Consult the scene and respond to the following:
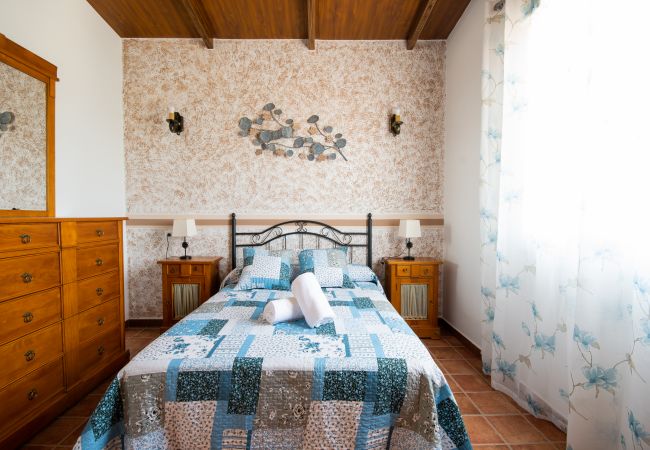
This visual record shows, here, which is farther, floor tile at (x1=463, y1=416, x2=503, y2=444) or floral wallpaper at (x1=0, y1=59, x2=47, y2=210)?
floral wallpaper at (x1=0, y1=59, x2=47, y2=210)

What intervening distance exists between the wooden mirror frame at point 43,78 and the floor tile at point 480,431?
3134 mm

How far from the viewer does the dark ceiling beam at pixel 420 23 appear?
2660 millimetres

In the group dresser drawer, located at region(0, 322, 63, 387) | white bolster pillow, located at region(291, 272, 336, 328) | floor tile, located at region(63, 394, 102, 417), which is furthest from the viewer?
floor tile, located at region(63, 394, 102, 417)

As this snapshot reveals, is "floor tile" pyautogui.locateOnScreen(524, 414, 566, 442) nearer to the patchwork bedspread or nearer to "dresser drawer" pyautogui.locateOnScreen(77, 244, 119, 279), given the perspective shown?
the patchwork bedspread

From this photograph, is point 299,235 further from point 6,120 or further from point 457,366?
point 6,120

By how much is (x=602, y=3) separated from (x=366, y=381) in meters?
2.04

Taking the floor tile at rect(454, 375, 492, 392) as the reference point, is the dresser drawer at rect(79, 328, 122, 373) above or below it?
above

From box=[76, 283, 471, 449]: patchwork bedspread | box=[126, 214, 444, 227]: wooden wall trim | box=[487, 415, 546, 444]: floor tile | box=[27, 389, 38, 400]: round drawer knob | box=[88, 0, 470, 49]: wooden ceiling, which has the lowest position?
box=[487, 415, 546, 444]: floor tile

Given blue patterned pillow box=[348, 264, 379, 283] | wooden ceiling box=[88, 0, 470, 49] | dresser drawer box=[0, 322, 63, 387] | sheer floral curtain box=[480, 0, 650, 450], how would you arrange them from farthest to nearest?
blue patterned pillow box=[348, 264, 379, 283] < wooden ceiling box=[88, 0, 470, 49] < dresser drawer box=[0, 322, 63, 387] < sheer floral curtain box=[480, 0, 650, 450]

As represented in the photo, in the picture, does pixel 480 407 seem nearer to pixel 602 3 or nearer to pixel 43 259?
pixel 602 3

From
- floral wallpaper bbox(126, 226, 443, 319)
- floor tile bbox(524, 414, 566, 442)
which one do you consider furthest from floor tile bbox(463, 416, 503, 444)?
floral wallpaper bbox(126, 226, 443, 319)

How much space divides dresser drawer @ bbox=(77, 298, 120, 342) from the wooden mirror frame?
795 millimetres

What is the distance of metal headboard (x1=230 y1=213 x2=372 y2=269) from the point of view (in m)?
3.30

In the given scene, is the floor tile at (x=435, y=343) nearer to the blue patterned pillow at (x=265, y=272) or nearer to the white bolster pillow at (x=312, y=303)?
the blue patterned pillow at (x=265, y=272)
